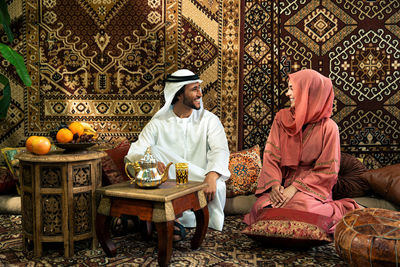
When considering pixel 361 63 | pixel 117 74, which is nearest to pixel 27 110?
pixel 117 74

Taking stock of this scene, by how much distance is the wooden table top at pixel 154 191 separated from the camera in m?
2.51

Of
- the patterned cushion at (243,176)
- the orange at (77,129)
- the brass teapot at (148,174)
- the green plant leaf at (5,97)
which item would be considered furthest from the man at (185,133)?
the green plant leaf at (5,97)

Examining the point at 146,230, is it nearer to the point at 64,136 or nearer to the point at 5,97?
the point at 64,136

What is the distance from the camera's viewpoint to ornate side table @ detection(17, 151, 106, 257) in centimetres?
284

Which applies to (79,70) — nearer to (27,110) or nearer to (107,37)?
(107,37)

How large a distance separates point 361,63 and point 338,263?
2879 millimetres

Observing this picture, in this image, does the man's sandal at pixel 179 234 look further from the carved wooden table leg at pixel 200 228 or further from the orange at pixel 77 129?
the orange at pixel 77 129

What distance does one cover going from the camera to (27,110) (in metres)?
4.70

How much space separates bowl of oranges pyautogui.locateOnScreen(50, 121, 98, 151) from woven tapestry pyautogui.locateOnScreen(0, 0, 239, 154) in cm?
162

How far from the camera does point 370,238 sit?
225 centimetres

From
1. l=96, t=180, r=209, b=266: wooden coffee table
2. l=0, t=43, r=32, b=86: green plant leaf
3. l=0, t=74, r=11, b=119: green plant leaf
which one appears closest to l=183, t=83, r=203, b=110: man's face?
l=96, t=180, r=209, b=266: wooden coffee table

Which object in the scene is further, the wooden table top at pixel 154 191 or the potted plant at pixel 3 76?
the potted plant at pixel 3 76

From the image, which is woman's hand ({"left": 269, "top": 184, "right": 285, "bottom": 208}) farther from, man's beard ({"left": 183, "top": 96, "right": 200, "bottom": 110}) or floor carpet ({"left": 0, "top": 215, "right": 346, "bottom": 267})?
man's beard ({"left": 183, "top": 96, "right": 200, "bottom": 110})

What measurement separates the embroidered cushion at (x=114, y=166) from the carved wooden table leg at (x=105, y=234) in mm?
676
